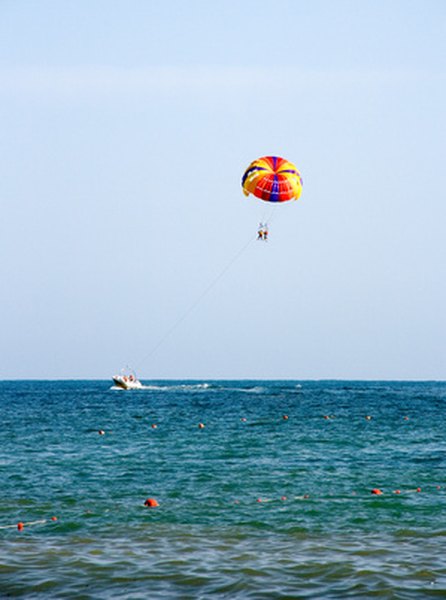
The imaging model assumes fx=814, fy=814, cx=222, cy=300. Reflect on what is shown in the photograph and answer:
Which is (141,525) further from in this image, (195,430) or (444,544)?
(195,430)

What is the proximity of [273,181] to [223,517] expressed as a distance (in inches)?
1035

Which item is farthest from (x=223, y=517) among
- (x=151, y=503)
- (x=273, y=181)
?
(x=273, y=181)

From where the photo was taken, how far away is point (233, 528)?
19.9m

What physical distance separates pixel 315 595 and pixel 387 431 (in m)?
33.4

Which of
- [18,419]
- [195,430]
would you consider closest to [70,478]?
[195,430]

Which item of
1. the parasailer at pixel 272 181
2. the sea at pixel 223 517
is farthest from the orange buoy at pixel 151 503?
the parasailer at pixel 272 181

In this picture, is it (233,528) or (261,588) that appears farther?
(233,528)

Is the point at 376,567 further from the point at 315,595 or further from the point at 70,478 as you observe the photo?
the point at 70,478

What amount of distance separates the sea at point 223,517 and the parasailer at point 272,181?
13.1 meters

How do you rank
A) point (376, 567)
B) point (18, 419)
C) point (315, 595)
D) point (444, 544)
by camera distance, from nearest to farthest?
point (315, 595) → point (376, 567) → point (444, 544) → point (18, 419)

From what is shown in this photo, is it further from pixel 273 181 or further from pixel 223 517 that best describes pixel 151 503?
pixel 273 181

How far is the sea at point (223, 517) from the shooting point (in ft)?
49.4

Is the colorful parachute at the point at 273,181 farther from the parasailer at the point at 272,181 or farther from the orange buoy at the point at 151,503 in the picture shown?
the orange buoy at the point at 151,503

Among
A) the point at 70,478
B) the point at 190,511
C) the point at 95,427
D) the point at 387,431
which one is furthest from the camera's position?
the point at 95,427
